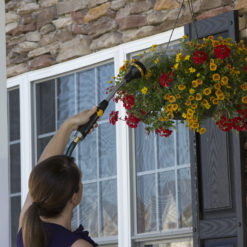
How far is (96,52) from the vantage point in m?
4.56

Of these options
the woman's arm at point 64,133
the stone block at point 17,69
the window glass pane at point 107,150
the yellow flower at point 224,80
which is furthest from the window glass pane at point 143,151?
the woman's arm at point 64,133

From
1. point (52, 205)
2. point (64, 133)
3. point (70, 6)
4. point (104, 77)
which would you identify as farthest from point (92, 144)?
point (52, 205)

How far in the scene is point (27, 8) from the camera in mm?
5094

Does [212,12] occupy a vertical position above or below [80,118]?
above

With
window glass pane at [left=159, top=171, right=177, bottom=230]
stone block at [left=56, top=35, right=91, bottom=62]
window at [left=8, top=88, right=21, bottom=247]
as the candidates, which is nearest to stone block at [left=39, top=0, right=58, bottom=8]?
stone block at [left=56, top=35, right=91, bottom=62]

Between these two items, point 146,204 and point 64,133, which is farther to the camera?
point 146,204

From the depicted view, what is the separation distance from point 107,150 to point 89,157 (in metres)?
0.18

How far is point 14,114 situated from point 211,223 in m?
2.22

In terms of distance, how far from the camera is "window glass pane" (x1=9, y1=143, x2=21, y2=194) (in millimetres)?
5082

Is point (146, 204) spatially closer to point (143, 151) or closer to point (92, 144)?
point (143, 151)

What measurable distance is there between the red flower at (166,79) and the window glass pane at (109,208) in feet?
5.54

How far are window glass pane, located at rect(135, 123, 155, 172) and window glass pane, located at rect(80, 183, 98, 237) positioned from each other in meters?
0.44

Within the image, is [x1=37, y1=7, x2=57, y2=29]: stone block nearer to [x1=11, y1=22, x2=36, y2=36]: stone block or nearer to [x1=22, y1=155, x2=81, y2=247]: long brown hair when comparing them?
[x1=11, y1=22, x2=36, y2=36]: stone block

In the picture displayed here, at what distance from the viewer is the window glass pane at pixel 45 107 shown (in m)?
4.93
